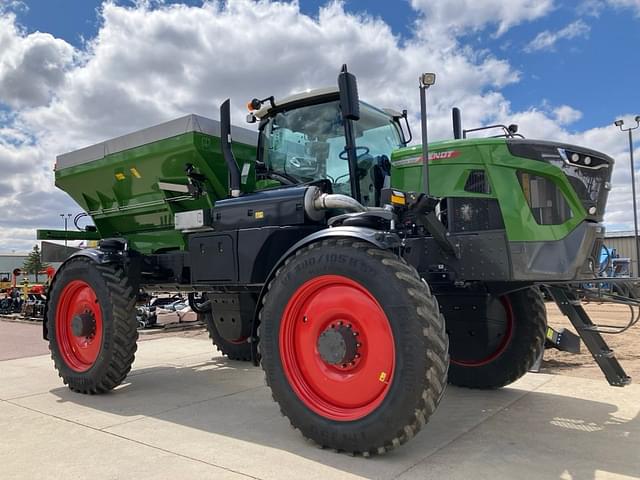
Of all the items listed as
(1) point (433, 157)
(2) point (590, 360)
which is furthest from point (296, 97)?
(2) point (590, 360)

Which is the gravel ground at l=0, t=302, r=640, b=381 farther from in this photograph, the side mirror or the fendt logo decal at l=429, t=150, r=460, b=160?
the side mirror

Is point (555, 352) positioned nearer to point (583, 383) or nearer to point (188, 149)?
point (583, 383)

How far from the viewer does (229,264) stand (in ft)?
16.2

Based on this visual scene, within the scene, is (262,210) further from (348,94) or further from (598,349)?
(598,349)

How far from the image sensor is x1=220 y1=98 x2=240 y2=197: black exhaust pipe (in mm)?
5133

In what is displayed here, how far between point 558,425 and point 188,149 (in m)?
4.17

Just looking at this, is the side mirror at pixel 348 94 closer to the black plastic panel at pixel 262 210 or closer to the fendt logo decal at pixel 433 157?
the fendt logo decal at pixel 433 157

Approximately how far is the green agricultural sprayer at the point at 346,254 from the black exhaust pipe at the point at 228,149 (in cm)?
1

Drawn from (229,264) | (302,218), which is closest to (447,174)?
(302,218)

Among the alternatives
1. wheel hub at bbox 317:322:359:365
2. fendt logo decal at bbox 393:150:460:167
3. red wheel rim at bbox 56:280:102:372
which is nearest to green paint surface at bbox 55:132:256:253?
red wheel rim at bbox 56:280:102:372

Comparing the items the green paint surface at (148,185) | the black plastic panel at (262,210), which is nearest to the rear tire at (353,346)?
the black plastic panel at (262,210)

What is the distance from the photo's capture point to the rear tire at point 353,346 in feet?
10.7

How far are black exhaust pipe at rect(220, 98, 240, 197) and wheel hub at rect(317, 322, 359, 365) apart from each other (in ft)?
6.68

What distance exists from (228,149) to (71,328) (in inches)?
105
